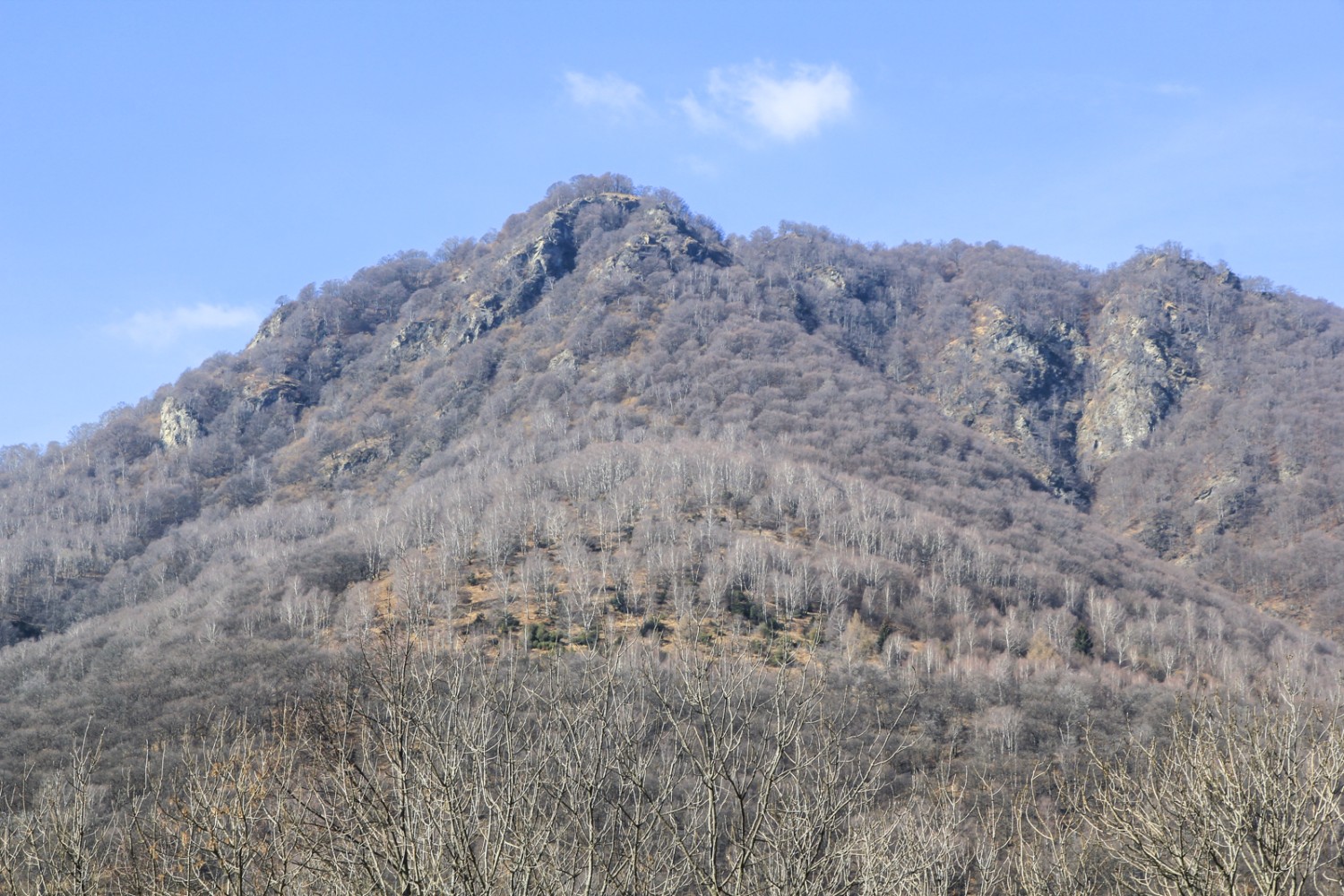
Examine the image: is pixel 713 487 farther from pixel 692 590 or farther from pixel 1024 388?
pixel 1024 388

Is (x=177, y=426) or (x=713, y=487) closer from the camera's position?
(x=713, y=487)

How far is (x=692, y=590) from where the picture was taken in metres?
70.8

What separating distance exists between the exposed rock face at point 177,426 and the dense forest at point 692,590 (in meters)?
0.56

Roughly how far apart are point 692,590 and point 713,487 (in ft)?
71.9

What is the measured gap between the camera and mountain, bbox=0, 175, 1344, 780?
6612 centimetres

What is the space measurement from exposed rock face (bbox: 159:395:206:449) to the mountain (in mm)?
795

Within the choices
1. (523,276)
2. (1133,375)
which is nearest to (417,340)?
(523,276)

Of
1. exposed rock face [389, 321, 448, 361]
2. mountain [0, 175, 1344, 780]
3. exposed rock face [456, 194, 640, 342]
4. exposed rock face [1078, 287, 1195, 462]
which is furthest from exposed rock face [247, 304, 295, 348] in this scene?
exposed rock face [1078, 287, 1195, 462]

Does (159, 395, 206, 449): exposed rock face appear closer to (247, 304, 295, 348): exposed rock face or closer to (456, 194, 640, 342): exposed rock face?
(247, 304, 295, 348): exposed rock face

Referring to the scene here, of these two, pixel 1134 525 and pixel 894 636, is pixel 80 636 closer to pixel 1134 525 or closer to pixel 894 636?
pixel 894 636

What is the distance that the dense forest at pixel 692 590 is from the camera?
867 cm

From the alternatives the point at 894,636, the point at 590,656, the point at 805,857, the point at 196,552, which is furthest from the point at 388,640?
the point at 196,552

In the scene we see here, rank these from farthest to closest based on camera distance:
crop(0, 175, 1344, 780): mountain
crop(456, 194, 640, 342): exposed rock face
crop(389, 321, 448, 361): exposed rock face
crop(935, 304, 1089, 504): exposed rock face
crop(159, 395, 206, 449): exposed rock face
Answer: crop(389, 321, 448, 361): exposed rock face, crop(456, 194, 640, 342): exposed rock face, crop(159, 395, 206, 449): exposed rock face, crop(935, 304, 1089, 504): exposed rock face, crop(0, 175, 1344, 780): mountain

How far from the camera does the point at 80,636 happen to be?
249ft
